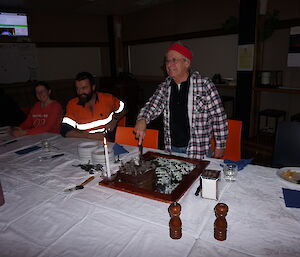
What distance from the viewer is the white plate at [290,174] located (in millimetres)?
1524

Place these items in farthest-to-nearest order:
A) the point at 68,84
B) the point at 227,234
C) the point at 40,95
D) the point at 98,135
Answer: the point at 68,84, the point at 40,95, the point at 98,135, the point at 227,234

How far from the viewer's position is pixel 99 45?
7.93 meters

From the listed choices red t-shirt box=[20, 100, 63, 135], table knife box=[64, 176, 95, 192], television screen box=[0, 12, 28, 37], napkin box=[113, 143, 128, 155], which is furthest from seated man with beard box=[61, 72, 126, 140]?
television screen box=[0, 12, 28, 37]

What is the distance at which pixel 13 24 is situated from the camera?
617 centimetres

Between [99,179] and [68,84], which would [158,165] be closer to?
[99,179]

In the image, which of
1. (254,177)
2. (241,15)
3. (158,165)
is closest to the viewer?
(254,177)

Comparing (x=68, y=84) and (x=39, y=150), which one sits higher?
(x=68, y=84)

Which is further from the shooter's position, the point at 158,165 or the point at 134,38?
the point at 134,38

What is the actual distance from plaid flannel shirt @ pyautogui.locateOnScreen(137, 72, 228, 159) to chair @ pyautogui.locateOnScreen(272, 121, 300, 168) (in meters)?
0.47

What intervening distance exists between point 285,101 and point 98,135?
14.5 ft

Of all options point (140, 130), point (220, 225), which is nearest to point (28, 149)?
point (140, 130)

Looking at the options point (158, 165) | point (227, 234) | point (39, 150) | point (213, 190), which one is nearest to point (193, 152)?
point (158, 165)

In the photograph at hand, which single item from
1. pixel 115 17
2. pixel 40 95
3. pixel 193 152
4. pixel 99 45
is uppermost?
pixel 115 17

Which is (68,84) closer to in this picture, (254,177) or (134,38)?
(134,38)
